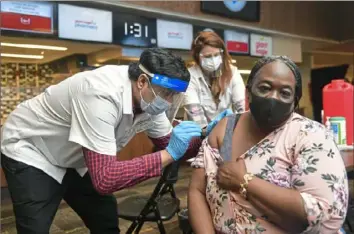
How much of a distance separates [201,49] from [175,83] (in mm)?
940

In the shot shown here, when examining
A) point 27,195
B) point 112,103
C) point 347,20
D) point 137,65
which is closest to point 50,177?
point 27,195

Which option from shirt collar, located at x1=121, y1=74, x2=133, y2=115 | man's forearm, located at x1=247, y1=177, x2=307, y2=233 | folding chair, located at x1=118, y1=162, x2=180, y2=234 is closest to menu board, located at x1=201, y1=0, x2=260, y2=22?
folding chair, located at x1=118, y1=162, x2=180, y2=234

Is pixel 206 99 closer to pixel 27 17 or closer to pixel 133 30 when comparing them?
pixel 27 17

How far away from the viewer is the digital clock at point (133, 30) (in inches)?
191

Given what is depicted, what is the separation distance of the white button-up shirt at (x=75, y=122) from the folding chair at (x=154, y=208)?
0.25m

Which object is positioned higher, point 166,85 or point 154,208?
point 166,85

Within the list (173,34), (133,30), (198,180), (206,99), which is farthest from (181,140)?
(173,34)

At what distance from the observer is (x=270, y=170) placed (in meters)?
1.02

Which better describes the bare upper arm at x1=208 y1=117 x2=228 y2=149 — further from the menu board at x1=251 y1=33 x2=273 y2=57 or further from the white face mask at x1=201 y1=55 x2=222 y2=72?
the menu board at x1=251 y1=33 x2=273 y2=57

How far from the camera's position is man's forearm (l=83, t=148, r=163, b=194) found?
1.24 metres

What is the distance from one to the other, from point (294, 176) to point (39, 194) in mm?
974

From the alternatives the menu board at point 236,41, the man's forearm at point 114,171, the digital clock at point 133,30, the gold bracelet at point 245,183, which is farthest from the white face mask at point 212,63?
the menu board at point 236,41

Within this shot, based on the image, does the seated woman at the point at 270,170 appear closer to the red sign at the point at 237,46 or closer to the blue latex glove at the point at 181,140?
the blue latex glove at the point at 181,140

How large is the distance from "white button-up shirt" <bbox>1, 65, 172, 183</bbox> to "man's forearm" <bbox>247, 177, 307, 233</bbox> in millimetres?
520
